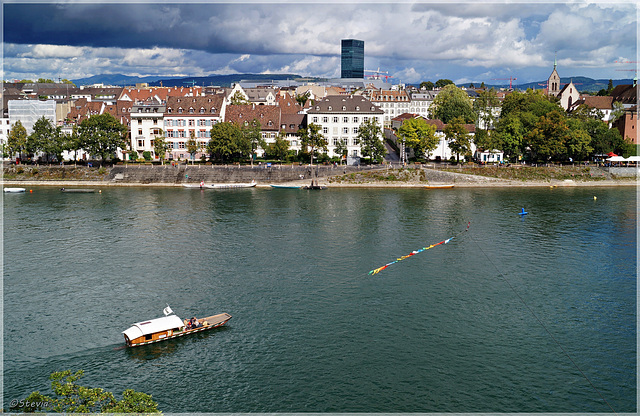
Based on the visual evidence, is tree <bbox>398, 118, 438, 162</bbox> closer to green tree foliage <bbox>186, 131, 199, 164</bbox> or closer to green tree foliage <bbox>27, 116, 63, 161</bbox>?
green tree foliage <bbox>186, 131, 199, 164</bbox>

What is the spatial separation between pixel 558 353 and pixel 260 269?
1054 inches

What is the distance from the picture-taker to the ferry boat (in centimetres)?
3469

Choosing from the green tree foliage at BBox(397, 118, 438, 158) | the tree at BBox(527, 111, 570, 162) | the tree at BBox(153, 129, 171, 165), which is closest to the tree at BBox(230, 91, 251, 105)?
the tree at BBox(153, 129, 171, 165)

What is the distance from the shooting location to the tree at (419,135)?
114 m

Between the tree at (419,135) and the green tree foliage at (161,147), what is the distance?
51.7m

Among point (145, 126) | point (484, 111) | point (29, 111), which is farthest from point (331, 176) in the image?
point (29, 111)

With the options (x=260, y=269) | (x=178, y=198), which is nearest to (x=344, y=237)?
(x=260, y=269)

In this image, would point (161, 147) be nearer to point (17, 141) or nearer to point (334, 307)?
point (17, 141)

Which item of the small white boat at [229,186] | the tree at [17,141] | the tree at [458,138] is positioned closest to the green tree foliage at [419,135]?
the tree at [458,138]

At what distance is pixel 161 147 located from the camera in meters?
113

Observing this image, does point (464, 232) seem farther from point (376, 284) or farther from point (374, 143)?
point (374, 143)

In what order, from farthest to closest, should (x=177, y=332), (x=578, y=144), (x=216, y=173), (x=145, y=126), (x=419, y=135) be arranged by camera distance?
(x=145, y=126) → (x=419, y=135) → (x=578, y=144) → (x=216, y=173) → (x=177, y=332)

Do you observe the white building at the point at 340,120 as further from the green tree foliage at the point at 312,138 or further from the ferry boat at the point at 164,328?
the ferry boat at the point at 164,328

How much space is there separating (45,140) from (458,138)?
89839 millimetres
